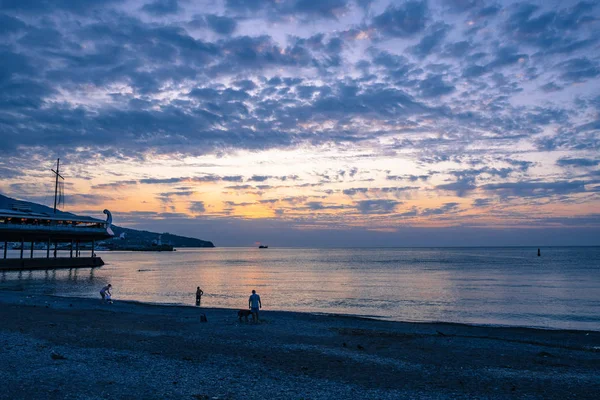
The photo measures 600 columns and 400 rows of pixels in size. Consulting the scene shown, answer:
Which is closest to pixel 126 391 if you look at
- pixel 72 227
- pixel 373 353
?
pixel 373 353

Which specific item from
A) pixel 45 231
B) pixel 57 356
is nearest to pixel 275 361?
pixel 57 356

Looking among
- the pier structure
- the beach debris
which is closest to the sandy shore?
the beach debris

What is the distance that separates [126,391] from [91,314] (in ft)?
60.8

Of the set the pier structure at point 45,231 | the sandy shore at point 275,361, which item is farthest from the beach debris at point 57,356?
the pier structure at point 45,231

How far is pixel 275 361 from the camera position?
1606 cm

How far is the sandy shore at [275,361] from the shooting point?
12477 mm

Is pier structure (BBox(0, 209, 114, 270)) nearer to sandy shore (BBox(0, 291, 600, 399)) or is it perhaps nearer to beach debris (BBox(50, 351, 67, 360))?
sandy shore (BBox(0, 291, 600, 399))

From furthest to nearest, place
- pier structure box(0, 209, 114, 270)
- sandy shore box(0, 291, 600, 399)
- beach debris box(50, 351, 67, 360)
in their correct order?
pier structure box(0, 209, 114, 270) → beach debris box(50, 351, 67, 360) → sandy shore box(0, 291, 600, 399)

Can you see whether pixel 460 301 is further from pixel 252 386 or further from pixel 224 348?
pixel 252 386

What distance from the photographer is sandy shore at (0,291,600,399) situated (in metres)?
12.5

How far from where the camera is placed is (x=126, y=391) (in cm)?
1195

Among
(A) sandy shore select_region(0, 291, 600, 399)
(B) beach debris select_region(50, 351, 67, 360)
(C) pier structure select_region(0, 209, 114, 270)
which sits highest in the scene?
(C) pier structure select_region(0, 209, 114, 270)

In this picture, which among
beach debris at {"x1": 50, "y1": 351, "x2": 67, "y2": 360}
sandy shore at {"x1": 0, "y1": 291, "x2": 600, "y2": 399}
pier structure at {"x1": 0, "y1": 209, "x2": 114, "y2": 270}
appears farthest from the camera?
pier structure at {"x1": 0, "y1": 209, "x2": 114, "y2": 270}

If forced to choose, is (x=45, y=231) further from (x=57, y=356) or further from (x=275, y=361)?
(x=275, y=361)
